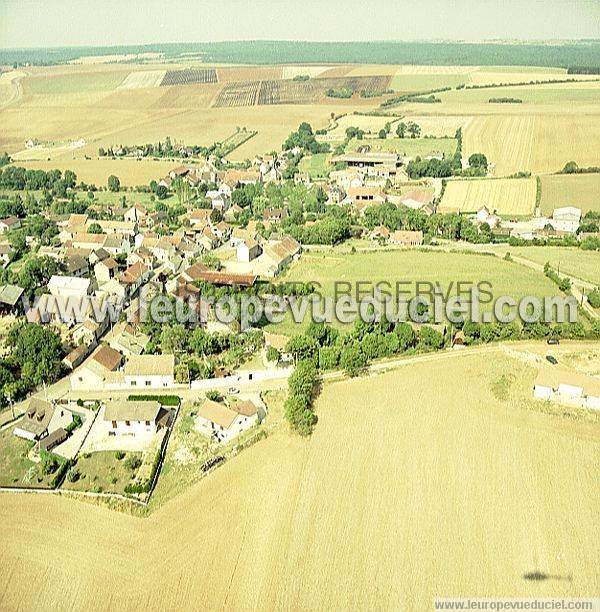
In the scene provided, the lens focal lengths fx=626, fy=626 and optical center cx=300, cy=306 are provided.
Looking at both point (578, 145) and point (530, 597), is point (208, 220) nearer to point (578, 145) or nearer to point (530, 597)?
point (530, 597)

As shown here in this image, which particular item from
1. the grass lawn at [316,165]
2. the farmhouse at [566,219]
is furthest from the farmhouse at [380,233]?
the grass lawn at [316,165]

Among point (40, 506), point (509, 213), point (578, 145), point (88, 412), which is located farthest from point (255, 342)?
point (578, 145)

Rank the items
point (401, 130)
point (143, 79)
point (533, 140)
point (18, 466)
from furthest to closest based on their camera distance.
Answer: point (143, 79) → point (401, 130) → point (533, 140) → point (18, 466)

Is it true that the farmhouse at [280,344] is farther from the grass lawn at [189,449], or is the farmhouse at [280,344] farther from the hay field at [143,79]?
the hay field at [143,79]

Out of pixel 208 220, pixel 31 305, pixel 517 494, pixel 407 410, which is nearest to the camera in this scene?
pixel 517 494

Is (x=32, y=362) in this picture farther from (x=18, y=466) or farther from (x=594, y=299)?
(x=594, y=299)

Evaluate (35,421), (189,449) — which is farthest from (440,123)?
(35,421)
